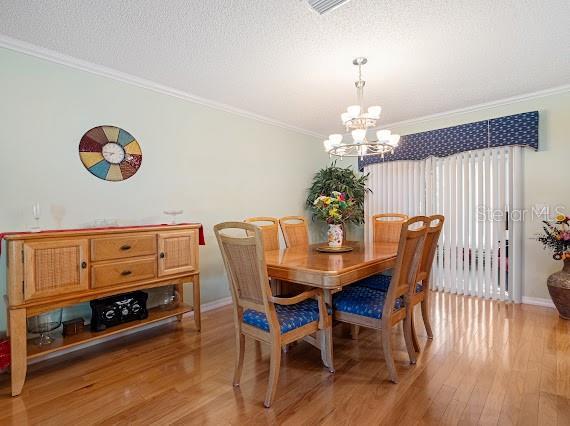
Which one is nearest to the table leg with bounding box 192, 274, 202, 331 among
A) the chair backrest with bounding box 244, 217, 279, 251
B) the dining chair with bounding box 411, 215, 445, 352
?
the chair backrest with bounding box 244, 217, 279, 251

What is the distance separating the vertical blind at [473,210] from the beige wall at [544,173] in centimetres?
10

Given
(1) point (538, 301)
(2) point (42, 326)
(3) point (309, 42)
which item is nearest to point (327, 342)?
(2) point (42, 326)

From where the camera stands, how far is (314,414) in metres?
1.66

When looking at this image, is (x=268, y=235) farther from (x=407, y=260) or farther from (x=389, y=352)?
(x=389, y=352)

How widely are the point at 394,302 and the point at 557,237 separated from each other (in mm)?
2346

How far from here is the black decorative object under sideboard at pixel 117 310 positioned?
2.36 m

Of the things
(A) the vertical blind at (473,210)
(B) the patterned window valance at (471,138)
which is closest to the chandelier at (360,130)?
(B) the patterned window valance at (471,138)

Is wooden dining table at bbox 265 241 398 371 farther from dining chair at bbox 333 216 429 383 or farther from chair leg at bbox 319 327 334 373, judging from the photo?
dining chair at bbox 333 216 429 383

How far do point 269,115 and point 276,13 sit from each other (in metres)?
2.12

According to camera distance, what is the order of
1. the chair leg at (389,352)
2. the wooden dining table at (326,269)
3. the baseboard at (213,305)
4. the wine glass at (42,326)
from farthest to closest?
the baseboard at (213,305)
the wine glass at (42,326)
the chair leg at (389,352)
the wooden dining table at (326,269)

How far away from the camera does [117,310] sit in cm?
246

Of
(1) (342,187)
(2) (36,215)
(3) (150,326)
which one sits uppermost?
(1) (342,187)

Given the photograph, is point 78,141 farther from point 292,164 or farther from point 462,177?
point 462,177

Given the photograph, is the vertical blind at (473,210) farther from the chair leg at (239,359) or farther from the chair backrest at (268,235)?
the chair leg at (239,359)
